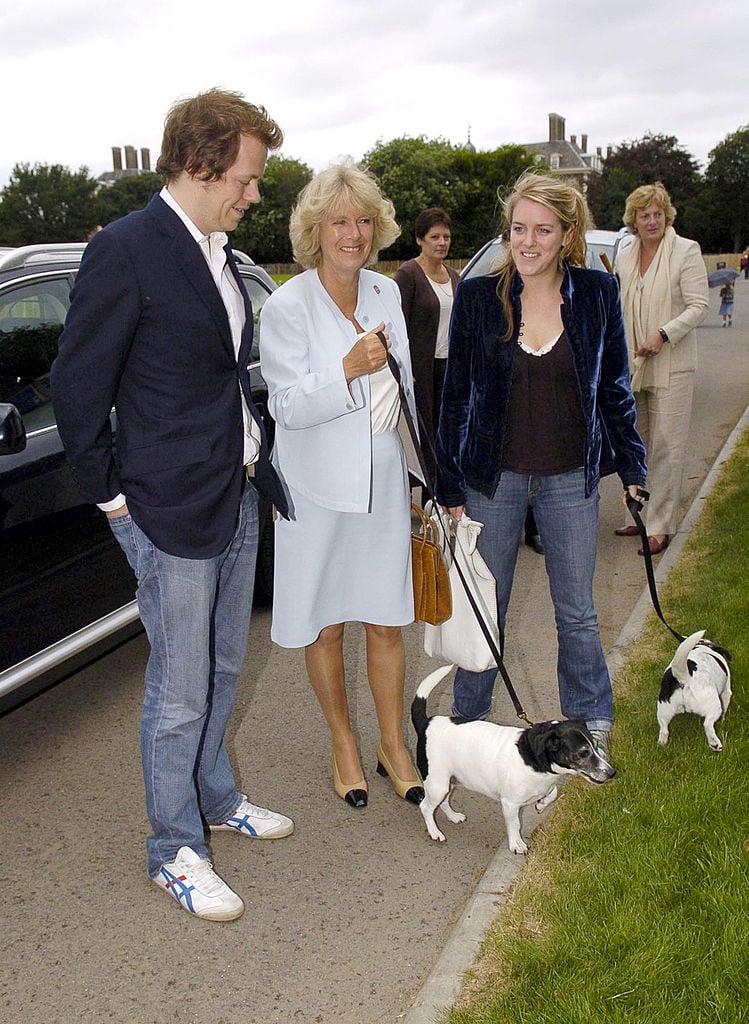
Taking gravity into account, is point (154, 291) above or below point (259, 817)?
above

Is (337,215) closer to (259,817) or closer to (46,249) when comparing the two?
(46,249)

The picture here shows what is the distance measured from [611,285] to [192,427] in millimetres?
1622

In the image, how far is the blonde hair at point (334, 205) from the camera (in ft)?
9.77

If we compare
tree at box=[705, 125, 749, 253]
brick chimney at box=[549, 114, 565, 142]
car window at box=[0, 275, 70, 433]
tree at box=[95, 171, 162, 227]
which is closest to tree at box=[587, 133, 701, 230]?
tree at box=[705, 125, 749, 253]

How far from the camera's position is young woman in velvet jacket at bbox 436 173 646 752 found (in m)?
3.24

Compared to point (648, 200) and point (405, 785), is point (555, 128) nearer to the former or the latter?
point (648, 200)

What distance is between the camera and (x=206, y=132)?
8.13 feet

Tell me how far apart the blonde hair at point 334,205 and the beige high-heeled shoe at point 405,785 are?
6.14 feet

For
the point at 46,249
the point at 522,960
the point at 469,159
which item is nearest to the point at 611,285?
the point at 522,960

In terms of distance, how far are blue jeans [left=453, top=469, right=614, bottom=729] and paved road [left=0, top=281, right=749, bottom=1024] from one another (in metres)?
0.44

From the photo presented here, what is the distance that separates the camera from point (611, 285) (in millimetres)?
3320

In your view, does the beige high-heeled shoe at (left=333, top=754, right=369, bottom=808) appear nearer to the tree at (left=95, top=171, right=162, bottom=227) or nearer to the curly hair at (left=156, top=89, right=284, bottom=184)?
the curly hair at (left=156, top=89, right=284, bottom=184)

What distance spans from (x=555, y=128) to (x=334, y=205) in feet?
436

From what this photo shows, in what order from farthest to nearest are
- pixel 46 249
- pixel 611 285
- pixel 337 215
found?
pixel 46 249 → pixel 611 285 → pixel 337 215
